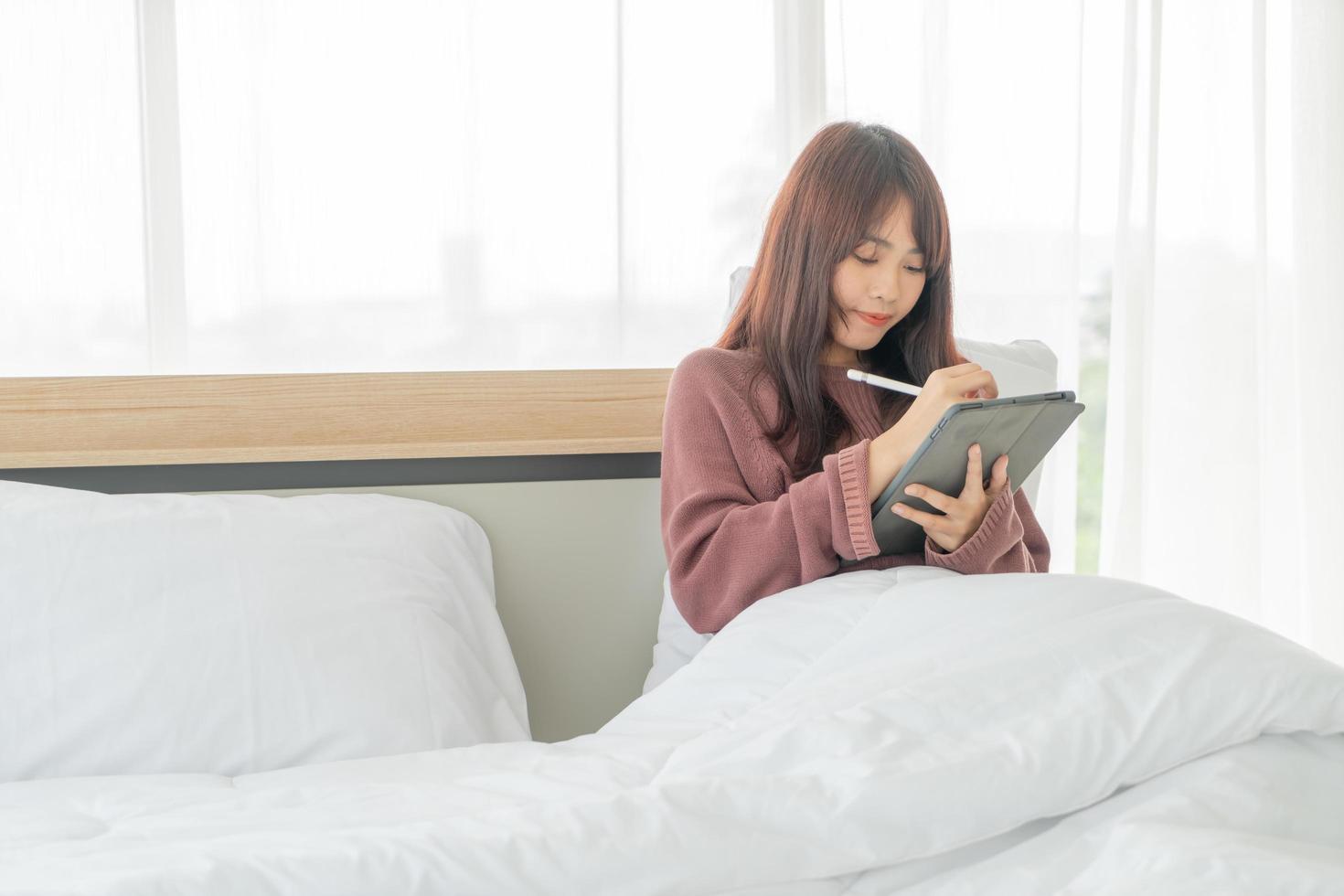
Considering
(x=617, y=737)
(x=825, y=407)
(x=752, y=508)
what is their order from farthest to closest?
(x=825, y=407), (x=752, y=508), (x=617, y=737)

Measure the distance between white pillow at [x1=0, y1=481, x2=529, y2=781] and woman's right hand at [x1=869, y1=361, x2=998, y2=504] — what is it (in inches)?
17.8

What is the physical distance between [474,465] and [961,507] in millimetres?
593

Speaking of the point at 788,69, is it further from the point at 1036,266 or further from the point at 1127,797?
the point at 1127,797

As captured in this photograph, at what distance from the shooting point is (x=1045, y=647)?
69cm

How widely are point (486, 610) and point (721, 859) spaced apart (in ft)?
2.36

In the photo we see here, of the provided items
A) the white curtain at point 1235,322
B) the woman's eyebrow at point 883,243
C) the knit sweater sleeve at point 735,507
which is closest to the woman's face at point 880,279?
the woman's eyebrow at point 883,243

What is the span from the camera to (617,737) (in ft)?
2.50

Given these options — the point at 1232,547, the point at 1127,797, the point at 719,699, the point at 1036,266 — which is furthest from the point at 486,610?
the point at 1232,547

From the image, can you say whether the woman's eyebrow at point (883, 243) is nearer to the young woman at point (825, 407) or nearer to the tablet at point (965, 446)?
the young woman at point (825, 407)

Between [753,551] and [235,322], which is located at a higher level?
[235,322]

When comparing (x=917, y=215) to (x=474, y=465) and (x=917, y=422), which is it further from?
(x=474, y=465)

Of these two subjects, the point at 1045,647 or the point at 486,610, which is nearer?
the point at 1045,647

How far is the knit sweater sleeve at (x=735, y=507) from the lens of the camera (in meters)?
1.04

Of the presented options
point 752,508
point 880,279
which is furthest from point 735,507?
point 880,279
